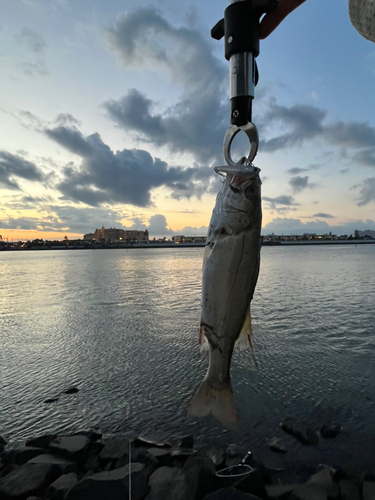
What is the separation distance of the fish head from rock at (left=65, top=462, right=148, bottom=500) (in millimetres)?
3497

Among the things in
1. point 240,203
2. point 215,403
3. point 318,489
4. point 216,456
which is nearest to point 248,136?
point 240,203

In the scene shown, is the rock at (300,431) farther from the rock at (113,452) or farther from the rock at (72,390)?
the rock at (72,390)

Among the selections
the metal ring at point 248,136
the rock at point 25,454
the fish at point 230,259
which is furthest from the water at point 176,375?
the metal ring at point 248,136

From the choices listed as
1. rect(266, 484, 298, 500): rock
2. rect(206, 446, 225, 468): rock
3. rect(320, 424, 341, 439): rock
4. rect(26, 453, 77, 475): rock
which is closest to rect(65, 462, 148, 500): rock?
rect(26, 453, 77, 475): rock

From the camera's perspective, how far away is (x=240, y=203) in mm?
2418

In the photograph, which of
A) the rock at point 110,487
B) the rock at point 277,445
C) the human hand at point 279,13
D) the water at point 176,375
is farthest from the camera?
the water at point 176,375

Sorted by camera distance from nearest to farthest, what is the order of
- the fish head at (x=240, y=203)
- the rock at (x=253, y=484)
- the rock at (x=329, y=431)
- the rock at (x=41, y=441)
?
1. the fish head at (x=240, y=203)
2. the rock at (x=253, y=484)
3. the rock at (x=41, y=441)
4. the rock at (x=329, y=431)

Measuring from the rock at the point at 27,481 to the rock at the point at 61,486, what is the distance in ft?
0.48

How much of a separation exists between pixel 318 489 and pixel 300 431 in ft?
3.75

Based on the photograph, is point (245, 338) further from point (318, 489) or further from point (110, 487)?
point (110, 487)

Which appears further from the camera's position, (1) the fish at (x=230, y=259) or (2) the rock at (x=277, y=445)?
(2) the rock at (x=277, y=445)

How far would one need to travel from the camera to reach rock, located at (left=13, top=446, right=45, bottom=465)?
429cm

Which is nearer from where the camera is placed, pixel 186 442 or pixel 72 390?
pixel 186 442

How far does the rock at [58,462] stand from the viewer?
409 centimetres
